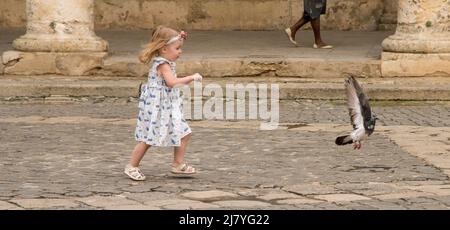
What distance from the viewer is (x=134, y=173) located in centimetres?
845

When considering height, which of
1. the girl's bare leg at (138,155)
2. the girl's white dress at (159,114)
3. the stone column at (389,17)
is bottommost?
the stone column at (389,17)

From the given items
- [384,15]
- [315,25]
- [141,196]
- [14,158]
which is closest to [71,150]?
[14,158]

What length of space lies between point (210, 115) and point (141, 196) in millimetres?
4582

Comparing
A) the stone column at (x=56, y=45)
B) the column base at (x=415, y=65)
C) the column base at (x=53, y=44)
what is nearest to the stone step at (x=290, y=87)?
the column base at (x=415, y=65)

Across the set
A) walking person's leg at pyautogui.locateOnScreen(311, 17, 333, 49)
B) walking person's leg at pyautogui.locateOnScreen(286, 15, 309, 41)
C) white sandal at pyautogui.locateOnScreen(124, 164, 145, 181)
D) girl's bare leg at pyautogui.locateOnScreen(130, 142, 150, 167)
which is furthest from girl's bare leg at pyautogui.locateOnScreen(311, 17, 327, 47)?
white sandal at pyautogui.locateOnScreen(124, 164, 145, 181)

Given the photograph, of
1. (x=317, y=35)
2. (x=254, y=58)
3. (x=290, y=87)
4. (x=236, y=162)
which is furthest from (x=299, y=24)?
(x=236, y=162)

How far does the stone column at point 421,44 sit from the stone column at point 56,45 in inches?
127

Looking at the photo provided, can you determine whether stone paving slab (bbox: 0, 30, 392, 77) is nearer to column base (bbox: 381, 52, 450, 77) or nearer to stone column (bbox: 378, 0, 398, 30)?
column base (bbox: 381, 52, 450, 77)

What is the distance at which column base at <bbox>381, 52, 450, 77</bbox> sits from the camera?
1373 centimetres

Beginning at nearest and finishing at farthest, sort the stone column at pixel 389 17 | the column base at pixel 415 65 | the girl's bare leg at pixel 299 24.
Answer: the column base at pixel 415 65 < the girl's bare leg at pixel 299 24 < the stone column at pixel 389 17

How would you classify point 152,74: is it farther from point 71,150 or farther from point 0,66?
point 0,66

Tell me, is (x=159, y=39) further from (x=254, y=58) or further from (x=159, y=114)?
(x=254, y=58)

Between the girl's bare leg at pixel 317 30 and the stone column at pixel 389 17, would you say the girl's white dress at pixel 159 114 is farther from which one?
the stone column at pixel 389 17

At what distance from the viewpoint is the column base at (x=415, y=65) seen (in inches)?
541
